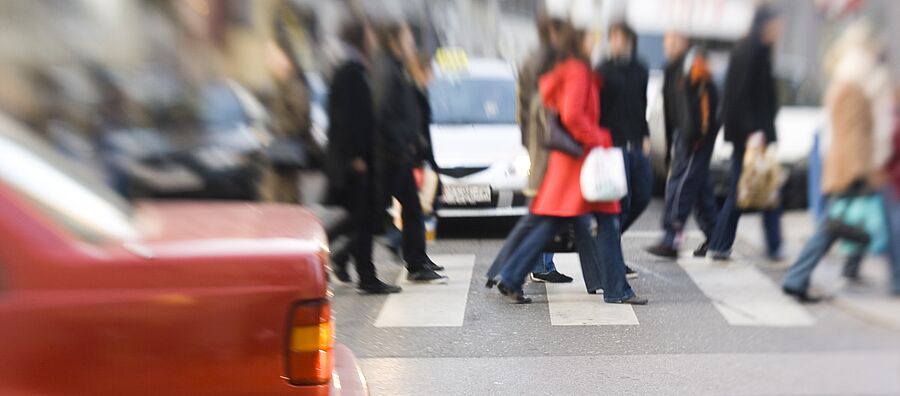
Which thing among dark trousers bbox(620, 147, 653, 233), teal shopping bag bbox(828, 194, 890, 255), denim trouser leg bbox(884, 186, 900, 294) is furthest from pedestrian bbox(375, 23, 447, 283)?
denim trouser leg bbox(884, 186, 900, 294)

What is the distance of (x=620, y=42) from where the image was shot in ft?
17.0

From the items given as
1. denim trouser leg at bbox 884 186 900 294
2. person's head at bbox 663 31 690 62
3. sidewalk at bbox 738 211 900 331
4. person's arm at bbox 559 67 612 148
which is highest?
person's head at bbox 663 31 690 62

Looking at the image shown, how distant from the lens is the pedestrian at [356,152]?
581 cm

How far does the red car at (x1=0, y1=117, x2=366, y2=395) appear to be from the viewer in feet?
6.87

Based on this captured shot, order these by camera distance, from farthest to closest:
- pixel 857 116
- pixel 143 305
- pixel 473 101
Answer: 1. pixel 473 101
2. pixel 857 116
3. pixel 143 305

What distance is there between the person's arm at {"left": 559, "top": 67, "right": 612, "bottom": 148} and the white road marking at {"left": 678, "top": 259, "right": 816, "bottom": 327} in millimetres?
1250

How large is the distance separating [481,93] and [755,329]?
338 cm

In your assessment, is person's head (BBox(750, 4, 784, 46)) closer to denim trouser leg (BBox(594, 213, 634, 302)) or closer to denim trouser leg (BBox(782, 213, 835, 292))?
denim trouser leg (BBox(782, 213, 835, 292))

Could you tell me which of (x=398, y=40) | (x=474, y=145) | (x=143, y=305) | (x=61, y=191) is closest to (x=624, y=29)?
(x=398, y=40)

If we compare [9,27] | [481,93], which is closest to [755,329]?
[481,93]

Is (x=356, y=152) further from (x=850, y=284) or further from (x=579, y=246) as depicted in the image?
(x=850, y=284)

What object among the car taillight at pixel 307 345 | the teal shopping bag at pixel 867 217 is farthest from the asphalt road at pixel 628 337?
the car taillight at pixel 307 345

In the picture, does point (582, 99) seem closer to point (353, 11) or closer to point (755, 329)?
point (755, 329)

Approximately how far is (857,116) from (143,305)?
10.9 feet
